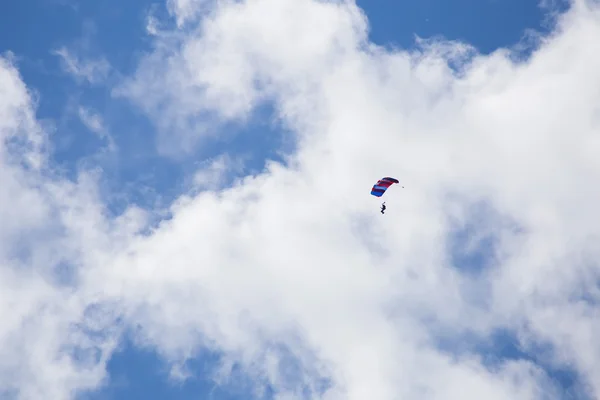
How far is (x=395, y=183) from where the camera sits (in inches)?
4446
